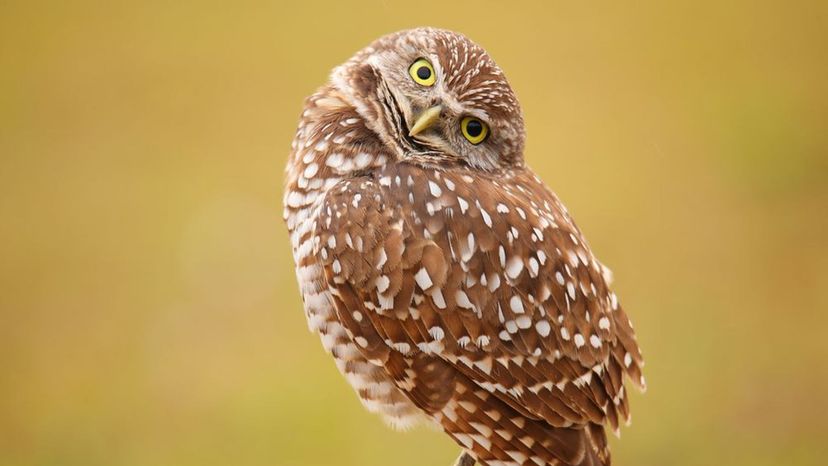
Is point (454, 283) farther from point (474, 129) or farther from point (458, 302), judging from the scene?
point (474, 129)

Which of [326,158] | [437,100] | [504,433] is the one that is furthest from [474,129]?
[504,433]

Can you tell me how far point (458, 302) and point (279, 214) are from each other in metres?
3.54

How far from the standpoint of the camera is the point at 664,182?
5758 millimetres

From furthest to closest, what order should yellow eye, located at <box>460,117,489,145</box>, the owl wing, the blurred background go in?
the blurred background < yellow eye, located at <box>460,117,489,145</box> < the owl wing

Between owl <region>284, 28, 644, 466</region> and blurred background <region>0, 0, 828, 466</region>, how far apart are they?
206 cm

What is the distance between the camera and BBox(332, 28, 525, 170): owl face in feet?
6.82

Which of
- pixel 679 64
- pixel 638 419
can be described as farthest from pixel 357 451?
pixel 679 64

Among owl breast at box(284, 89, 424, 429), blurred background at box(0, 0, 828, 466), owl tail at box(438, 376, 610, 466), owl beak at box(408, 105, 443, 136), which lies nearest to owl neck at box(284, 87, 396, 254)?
owl breast at box(284, 89, 424, 429)

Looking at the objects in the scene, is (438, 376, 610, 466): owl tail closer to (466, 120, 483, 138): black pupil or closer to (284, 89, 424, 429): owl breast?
(284, 89, 424, 429): owl breast

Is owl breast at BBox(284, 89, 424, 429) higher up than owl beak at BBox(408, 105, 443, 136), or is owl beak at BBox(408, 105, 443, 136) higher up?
owl beak at BBox(408, 105, 443, 136)

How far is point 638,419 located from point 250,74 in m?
3.74

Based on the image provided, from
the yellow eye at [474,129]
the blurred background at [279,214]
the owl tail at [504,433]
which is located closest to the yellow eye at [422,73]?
the yellow eye at [474,129]

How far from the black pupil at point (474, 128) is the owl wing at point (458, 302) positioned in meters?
0.16

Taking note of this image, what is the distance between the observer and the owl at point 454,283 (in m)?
2.03
